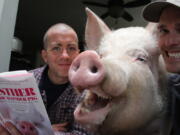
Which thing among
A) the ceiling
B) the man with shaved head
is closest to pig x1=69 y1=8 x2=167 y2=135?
the man with shaved head

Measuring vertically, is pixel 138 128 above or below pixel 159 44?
below

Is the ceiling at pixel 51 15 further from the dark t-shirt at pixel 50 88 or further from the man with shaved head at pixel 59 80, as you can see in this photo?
the dark t-shirt at pixel 50 88

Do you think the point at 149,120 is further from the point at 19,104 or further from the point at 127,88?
the point at 19,104

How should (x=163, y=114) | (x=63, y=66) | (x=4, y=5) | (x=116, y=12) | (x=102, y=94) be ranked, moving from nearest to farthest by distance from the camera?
(x=102, y=94) < (x=163, y=114) < (x=63, y=66) < (x=4, y=5) < (x=116, y=12)

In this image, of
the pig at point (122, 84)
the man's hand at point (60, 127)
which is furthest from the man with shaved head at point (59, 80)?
the pig at point (122, 84)

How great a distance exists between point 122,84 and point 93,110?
11cm

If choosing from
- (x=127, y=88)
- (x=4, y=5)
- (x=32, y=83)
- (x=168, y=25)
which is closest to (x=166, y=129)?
(x=127, y=88)

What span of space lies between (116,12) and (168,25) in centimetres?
376

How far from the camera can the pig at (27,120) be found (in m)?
1.15

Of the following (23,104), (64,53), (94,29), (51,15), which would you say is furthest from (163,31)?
(51,15)

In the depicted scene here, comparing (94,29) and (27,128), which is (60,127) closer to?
(27,128)

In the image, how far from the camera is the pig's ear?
1327 millimetres

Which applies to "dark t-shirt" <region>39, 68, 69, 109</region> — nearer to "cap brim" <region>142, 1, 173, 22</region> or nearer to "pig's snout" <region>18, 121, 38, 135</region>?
"pig's snout" <region>18, 121, 38, 135</region>

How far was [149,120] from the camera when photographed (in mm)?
1140
